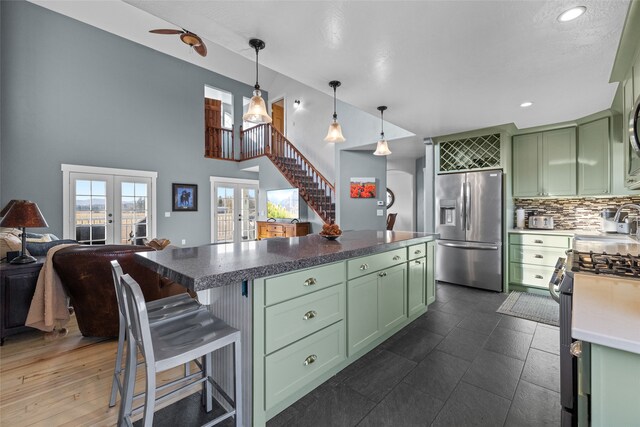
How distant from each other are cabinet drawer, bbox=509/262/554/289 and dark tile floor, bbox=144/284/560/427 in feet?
4.07

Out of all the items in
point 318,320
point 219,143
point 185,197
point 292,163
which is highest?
point 219,143

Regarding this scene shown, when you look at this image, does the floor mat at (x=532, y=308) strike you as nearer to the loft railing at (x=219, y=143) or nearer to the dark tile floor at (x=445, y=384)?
the dark tile floor at (x=445, y=384)

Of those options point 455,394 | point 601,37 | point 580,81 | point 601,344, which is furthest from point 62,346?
point 580,81

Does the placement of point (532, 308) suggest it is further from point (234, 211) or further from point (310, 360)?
point (234, 211)

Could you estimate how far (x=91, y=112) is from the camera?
5.71 m

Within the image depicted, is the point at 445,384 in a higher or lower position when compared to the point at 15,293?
lower

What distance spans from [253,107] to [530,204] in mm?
4382

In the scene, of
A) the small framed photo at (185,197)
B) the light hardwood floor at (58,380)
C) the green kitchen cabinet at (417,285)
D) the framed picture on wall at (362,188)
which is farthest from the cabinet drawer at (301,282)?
the small framed photo at (185,197)

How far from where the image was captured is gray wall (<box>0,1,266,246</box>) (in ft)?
16.1

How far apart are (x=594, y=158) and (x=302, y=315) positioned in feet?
14.1

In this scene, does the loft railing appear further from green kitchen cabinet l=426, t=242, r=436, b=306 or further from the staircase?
green kitchen cabinet l=426, t=242, r=436, b=306

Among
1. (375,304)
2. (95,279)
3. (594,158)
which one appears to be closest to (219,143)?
(95,279)

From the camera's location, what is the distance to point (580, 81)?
2607 millimetres

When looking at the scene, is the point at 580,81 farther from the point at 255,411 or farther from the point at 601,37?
the point at 255,411
